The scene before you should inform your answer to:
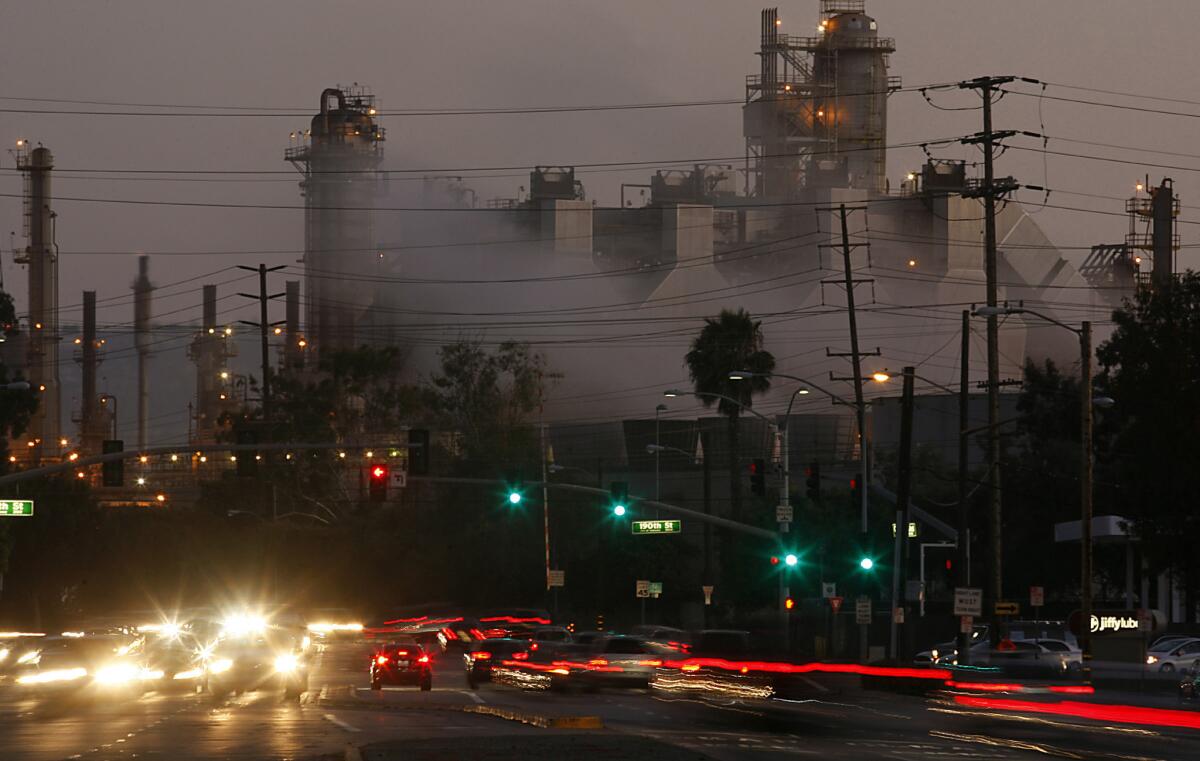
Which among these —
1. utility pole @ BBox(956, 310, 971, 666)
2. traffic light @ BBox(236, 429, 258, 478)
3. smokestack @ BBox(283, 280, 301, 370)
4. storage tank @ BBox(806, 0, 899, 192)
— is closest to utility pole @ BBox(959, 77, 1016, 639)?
utility pole @ BBox(956, 310, 971, 666)

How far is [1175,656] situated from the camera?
58.0 m

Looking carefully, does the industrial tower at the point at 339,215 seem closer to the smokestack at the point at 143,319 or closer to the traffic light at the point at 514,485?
the smokestack at the point at 143,319

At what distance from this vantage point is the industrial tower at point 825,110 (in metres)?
129

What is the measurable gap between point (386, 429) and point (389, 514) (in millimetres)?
9530

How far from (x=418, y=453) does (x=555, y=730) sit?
1891 centimetres

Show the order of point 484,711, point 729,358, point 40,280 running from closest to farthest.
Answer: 1. point 484,711
2. point 729,358
3. point 40,280

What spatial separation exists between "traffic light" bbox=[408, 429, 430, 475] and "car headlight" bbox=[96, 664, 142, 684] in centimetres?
914

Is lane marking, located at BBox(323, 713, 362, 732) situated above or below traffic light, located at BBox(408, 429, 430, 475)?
below

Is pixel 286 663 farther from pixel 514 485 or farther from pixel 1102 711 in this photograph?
pixel 1102 711

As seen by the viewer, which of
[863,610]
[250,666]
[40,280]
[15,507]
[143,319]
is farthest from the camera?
[143,319]

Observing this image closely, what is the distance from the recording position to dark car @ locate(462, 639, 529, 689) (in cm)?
5047

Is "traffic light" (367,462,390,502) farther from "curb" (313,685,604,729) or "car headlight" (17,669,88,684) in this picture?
"car headlight" (17,669,88,684)

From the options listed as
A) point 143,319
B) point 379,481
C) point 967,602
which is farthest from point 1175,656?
point 143,319

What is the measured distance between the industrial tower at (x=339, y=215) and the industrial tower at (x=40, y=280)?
60.8 ft
